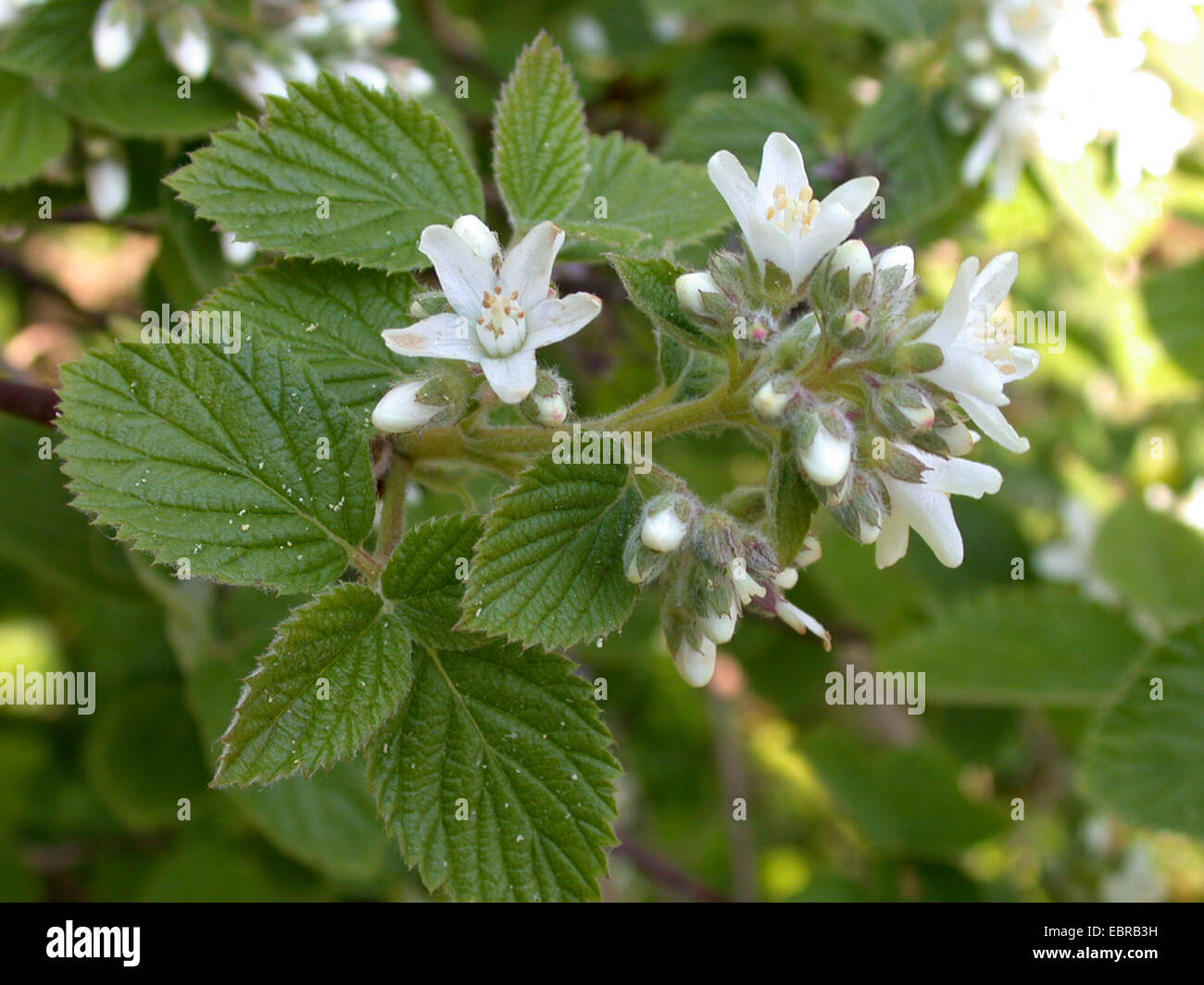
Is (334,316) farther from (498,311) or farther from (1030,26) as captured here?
(1030,26)

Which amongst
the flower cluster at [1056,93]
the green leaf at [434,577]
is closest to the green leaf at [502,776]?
the green leaf at [434,577]

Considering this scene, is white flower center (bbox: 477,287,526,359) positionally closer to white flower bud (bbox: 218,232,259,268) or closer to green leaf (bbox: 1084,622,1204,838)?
white flower bud (bbox: 218,232,259,268)

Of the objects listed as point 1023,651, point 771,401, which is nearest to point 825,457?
point 771,401

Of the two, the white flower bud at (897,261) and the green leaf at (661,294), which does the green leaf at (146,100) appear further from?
the white flower bud at (897,261)

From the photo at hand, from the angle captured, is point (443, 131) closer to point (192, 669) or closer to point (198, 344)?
point (198, 344)

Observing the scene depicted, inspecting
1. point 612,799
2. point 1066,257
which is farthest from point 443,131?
point 1066,257
